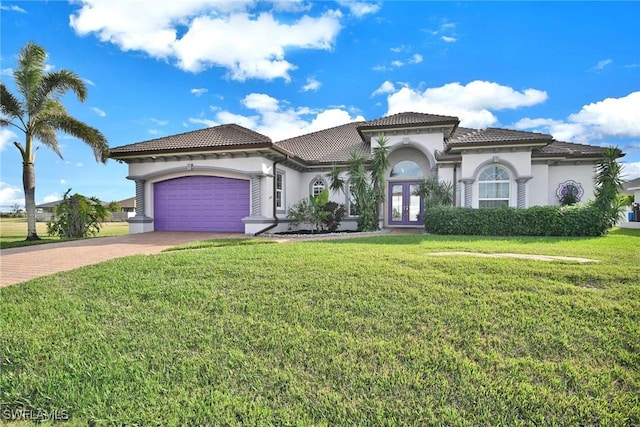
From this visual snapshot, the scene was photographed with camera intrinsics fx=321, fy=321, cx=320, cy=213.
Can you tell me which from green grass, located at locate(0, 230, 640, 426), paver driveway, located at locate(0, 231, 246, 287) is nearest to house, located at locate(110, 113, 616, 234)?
paver driveway, located at locate(0, 231, 246, 287)

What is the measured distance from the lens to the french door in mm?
19172

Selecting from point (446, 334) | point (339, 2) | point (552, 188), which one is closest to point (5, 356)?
point (446, 334)

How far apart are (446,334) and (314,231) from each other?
41.5ft

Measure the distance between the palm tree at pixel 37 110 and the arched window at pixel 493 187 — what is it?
19471mm

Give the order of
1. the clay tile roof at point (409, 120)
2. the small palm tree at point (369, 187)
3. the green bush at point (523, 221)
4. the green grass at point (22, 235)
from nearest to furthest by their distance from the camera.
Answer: the green bush at point (523, 221) < the green grass at point (22, 235) < the small palm tree at point (369, 187) < the clay tile roof at point (409, 120)

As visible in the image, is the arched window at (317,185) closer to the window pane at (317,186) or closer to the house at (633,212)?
the window pane at (317,186)

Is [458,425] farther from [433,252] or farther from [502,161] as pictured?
[502,161]

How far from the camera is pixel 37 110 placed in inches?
623

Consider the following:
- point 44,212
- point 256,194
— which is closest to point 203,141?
point 256,194

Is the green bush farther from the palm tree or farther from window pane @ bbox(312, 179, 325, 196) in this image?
the palm tree

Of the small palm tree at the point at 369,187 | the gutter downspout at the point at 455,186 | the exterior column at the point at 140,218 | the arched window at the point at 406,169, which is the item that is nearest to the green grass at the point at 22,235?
the exterior column at the point at 140,218

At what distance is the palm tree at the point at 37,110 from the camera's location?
1543 centimetres

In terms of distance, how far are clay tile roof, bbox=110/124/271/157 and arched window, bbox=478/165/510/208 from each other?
10797 mm

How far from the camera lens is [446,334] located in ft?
13.9
